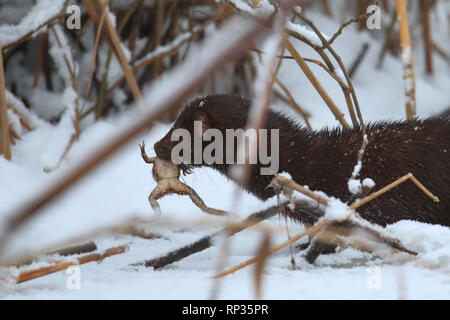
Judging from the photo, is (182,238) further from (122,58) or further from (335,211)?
(122,58)

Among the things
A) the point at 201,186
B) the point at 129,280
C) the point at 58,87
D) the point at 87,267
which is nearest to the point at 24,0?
the point at 58,87

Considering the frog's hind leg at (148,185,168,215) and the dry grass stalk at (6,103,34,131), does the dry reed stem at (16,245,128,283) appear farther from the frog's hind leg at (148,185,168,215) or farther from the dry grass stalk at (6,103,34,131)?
the dry grass stalk at (6,103,34,131)

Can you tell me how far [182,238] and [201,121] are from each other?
36 cm

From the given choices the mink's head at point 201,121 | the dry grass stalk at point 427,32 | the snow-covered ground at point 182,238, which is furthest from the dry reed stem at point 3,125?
the dry grass stalk at point 427,32

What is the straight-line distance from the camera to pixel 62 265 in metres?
1.31

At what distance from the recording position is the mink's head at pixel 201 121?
187 centimetres

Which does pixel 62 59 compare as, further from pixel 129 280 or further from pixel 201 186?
pixel 129 280

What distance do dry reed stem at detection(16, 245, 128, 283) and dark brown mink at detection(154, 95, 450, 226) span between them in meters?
0.51

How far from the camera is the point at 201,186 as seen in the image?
2273 millimetres

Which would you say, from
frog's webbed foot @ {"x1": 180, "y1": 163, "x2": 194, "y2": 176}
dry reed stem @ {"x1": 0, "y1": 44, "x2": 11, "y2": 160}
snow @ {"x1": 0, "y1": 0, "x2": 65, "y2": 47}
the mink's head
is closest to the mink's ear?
the mink's head

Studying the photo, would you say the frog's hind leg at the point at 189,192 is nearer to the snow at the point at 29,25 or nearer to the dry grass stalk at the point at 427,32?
the snow at the point at 29,25

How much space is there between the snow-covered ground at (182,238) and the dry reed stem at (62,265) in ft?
0.08

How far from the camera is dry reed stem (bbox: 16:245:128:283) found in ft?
4.11

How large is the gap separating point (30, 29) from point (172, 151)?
0.92 meters
